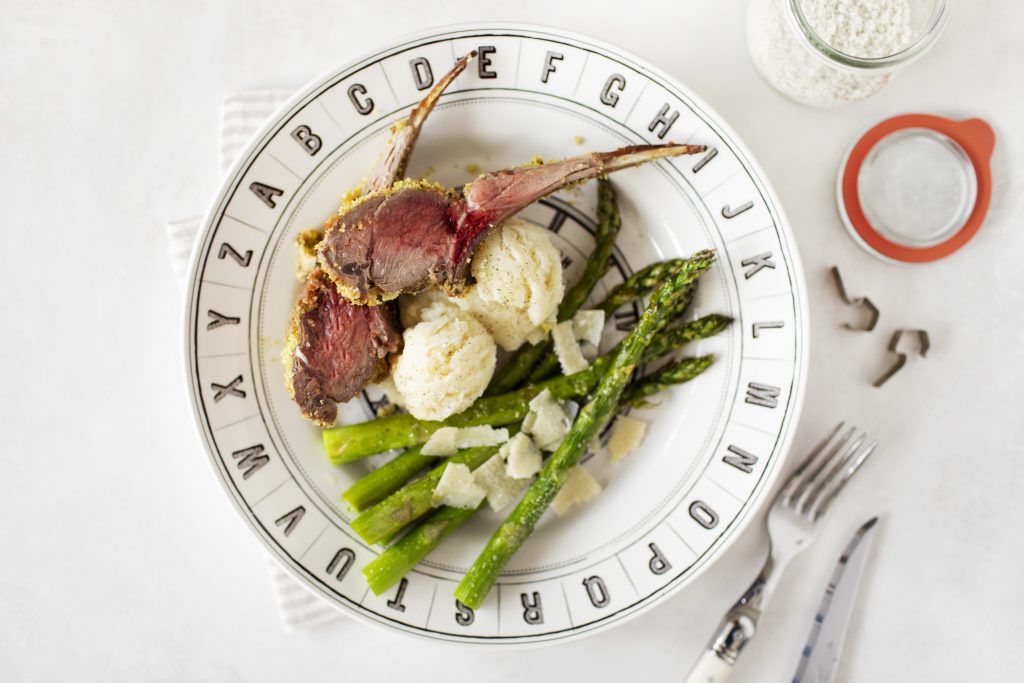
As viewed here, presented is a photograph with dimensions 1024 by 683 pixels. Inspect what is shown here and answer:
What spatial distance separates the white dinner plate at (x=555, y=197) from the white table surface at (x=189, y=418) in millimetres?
426

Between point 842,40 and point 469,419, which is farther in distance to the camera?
point 469,419

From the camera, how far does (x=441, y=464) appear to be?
2668 mm

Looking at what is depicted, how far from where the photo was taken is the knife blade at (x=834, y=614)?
2.83m

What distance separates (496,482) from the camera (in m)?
2.62

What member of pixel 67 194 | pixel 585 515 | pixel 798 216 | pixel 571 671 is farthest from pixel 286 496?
pixel 798 216

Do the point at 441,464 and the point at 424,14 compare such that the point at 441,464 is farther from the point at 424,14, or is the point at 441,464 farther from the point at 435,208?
the point at 424,14

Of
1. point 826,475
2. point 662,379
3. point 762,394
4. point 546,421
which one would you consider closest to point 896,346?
point 826,475

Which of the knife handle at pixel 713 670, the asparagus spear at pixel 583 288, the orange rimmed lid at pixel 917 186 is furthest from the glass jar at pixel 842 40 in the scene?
the knife handle at pixel 713 670

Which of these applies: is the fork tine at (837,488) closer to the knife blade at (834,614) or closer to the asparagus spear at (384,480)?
Answer: the knife blade at (834,614)

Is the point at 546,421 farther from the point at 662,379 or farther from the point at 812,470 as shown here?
the point at 812,470

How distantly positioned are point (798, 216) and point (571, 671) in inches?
81.3

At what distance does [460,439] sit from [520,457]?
0.76 feet

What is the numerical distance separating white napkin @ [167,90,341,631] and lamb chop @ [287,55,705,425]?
2.10 ft

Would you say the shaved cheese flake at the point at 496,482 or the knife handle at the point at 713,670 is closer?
the shaved cheese flake at the point at 496,482
